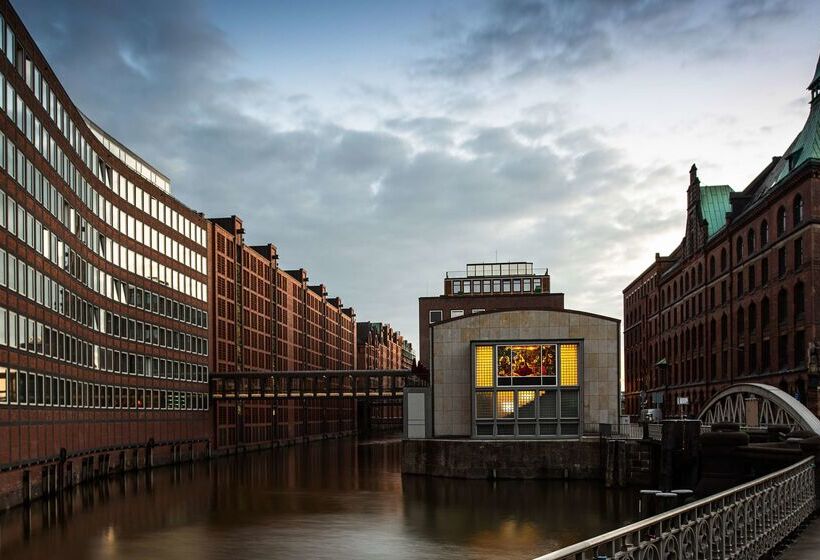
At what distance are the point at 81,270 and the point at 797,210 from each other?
56.3m

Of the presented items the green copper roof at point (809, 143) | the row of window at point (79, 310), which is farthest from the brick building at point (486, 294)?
the green copper roof at point (809, 143)

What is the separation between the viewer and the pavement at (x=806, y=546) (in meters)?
16.8

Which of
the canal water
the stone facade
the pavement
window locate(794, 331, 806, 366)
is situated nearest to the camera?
the pavement

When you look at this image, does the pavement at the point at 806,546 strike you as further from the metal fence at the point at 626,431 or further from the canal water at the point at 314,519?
the metal fence at the point at 626,431

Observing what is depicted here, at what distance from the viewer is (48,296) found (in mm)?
57656

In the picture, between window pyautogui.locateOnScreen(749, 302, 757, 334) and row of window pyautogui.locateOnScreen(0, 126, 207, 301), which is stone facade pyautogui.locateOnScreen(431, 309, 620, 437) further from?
row of window pyautogui.locateOnScreen(0, 126, 207, 301)

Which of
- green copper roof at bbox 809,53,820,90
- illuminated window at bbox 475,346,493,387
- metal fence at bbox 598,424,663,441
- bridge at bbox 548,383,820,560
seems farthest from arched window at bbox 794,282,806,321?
bridge at bbox 548,383,820,560

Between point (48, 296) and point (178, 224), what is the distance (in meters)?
35.2

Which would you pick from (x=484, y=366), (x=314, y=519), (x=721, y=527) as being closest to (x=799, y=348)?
(x=484, y=366)

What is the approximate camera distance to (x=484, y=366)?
211ft

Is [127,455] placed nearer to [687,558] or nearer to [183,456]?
[183,456]

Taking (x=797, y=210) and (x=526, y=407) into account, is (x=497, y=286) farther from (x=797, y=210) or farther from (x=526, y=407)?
(x=526, y=407)

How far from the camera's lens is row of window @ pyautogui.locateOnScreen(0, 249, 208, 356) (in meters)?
51.0

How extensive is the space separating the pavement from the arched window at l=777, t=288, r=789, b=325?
57041 millimetres
